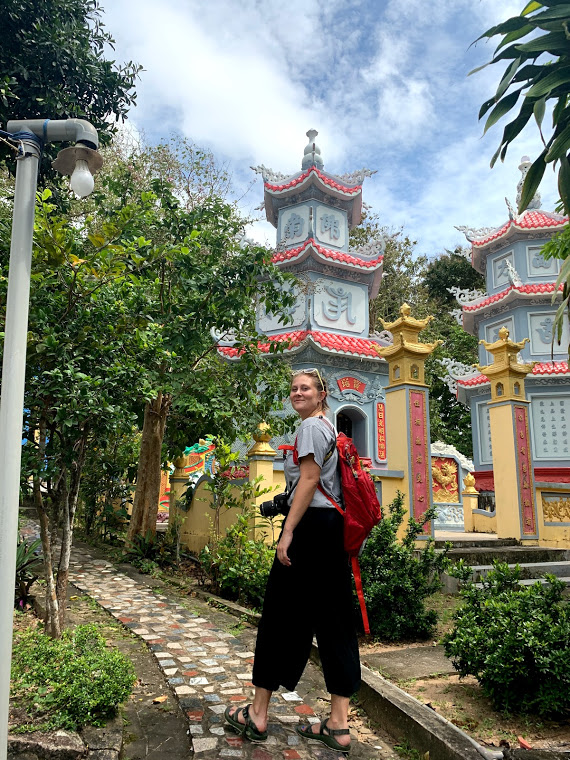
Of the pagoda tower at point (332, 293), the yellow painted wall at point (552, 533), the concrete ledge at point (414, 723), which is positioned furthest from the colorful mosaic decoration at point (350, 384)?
the concrete ledge at point (414, 723)

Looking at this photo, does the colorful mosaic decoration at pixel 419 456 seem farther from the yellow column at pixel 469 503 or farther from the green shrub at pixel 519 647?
the yellow column at pixel 469 503

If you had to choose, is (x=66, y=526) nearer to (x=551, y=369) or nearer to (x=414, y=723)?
(x=414, y=723)

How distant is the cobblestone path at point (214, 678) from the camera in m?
3.03

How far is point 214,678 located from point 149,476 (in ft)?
20.2

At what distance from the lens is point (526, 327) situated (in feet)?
53.6

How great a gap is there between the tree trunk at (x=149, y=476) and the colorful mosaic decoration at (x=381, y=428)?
6.61m

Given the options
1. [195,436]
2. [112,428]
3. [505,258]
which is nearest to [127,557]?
[195,436]

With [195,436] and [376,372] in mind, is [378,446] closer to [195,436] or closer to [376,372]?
[376,372]

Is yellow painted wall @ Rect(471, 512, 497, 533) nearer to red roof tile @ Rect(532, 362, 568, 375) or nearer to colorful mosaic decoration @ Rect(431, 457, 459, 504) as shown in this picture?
colorful mosaic decoration @ Rect(431, 457, 459, 504)

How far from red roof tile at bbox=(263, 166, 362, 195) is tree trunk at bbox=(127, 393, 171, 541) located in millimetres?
8606

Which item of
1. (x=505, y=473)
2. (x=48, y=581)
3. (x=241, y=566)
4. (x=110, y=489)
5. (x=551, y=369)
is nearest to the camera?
(x=48, y=581)

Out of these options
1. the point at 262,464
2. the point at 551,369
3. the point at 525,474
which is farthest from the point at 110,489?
the point at 551,369

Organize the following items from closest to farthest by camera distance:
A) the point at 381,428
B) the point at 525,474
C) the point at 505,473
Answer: the point at 525,474, the point at 505,473, the point at 381,428

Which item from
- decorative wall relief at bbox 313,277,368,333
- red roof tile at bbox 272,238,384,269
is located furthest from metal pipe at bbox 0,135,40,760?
decorative wall relief at bbox 313,277,368,333
